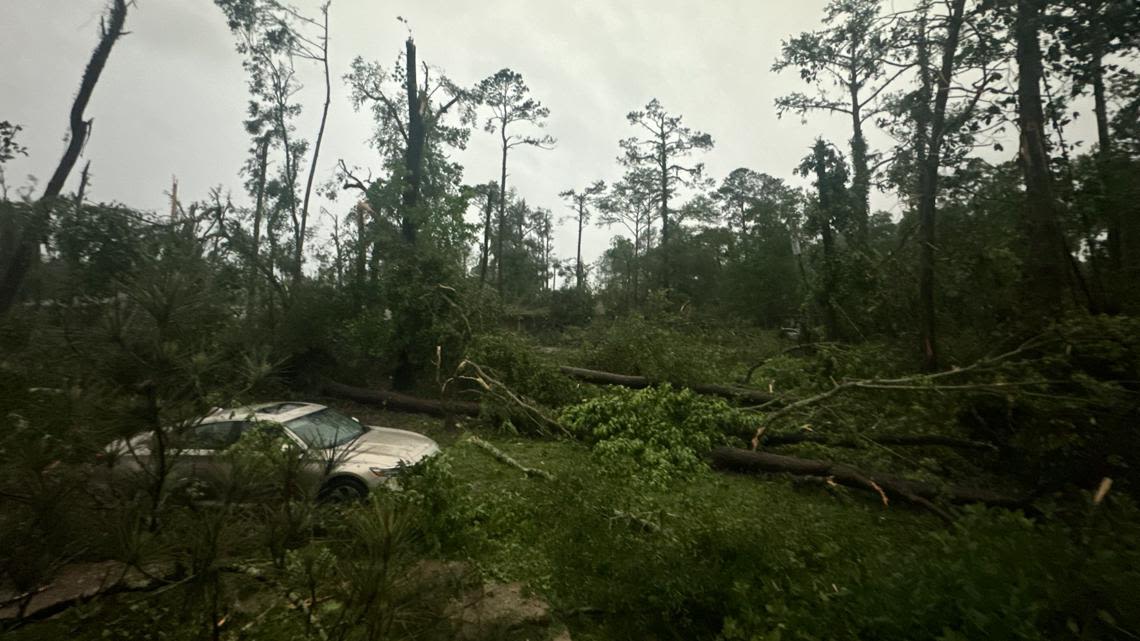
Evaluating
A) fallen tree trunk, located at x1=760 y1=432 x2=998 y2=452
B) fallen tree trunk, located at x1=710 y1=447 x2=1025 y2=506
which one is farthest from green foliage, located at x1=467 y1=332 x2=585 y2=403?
fallen tree trunk, located at x1=760 y1=432 x2=998 y2=452

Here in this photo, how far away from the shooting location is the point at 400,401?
11.9 m

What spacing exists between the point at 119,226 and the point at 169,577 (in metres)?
9.11

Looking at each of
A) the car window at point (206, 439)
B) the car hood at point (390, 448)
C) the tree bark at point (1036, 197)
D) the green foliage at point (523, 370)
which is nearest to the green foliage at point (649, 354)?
the green foliage at point (523, 370)

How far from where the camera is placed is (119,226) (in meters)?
8.99

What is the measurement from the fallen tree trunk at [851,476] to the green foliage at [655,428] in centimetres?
39

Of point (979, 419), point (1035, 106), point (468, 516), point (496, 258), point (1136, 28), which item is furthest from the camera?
point (496, 258)

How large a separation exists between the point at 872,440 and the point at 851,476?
1.02 m

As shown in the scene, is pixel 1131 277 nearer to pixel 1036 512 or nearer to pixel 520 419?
pixel 1036 512

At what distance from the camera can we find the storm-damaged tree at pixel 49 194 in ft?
29.9

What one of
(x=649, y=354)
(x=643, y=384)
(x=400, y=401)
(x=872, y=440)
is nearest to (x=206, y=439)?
(x=872, y=440)

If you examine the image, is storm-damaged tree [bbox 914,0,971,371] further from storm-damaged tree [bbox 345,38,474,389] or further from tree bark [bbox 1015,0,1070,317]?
storm-damaged tree [bbox 345,38,474,389]

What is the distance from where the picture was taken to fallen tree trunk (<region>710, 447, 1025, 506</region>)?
5.42 meters

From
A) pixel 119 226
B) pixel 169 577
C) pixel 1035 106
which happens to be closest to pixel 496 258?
pixel 119 226

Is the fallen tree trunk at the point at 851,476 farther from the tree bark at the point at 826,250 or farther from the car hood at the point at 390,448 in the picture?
the tree bark at the point at 826,250
